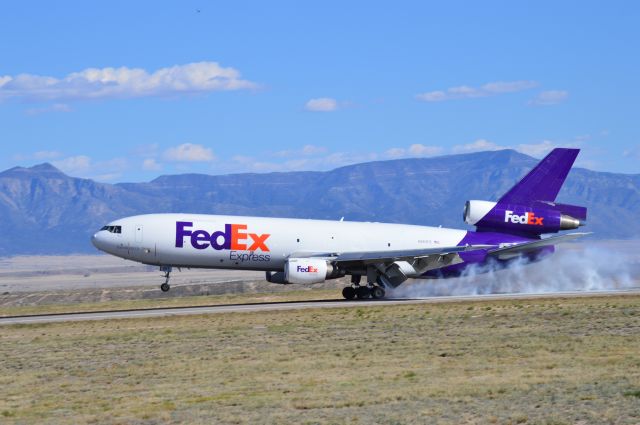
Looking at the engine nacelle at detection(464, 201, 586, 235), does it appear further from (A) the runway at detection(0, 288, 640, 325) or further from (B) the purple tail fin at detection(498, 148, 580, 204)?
A: (A) the runway at detection(0, 288, 640, 325)

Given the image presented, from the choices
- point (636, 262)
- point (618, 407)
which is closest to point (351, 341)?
point (618, 407)

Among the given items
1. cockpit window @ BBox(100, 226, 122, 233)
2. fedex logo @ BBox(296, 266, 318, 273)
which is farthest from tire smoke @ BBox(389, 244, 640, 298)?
cockpit window @ BBox(100, 226, 122, 233)

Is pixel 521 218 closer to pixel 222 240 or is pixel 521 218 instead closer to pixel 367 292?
pixel 367 292

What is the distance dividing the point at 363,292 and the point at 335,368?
27.5 meters

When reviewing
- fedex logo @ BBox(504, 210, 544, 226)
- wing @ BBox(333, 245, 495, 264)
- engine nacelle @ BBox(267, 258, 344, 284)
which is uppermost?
fedex logo @ BBox(504, 210, 544, 226)

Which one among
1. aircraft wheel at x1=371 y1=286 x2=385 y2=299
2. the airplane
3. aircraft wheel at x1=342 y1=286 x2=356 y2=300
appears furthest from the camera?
aircraft wheel at x1=342 y1=286 x2=356 y2=300

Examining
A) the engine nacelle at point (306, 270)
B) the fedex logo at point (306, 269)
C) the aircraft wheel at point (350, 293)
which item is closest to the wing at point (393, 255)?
the engine nacelle at point (306, 270)

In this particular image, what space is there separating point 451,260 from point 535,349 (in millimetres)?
24388

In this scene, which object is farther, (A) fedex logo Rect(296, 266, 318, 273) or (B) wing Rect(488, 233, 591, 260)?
(B) wing Rect(488, 233, 591, 260)

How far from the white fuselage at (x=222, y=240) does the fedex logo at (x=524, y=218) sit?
29.6 feet

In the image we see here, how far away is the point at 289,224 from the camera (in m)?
60.4

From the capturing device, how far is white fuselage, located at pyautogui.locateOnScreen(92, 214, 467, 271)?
191 ft

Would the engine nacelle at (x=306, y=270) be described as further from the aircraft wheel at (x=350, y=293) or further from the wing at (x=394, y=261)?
Answer: the aircraft wheel at (x=350, y=293)

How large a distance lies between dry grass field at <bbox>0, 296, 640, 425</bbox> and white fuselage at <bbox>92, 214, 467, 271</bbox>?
7949 mm
